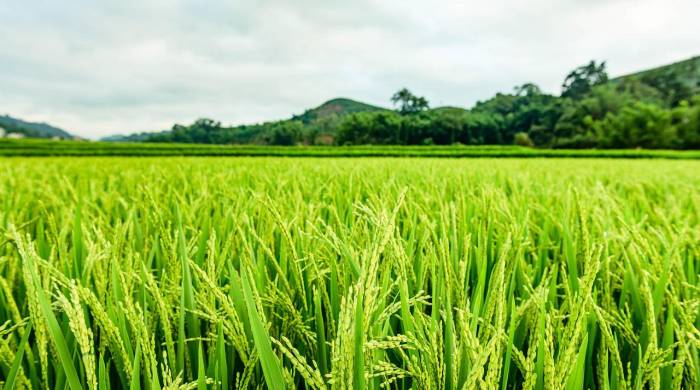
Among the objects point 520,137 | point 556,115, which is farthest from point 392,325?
point 556,115

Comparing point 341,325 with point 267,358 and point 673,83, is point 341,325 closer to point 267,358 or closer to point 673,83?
point 267,358

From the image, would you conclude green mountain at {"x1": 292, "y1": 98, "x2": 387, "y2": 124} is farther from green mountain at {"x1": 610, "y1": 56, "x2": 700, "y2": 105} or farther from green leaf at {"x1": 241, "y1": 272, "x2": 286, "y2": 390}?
green leaf at {"x1": 241, "y1": 272, "x2": 286, "y2": 390}

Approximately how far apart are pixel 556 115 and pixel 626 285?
8157 centimetres

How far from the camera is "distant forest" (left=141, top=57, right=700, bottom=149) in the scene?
177 feet

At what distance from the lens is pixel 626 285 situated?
→ 89 cm

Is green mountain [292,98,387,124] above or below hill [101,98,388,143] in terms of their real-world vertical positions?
above

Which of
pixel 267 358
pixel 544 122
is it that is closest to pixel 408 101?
pixel 544 122

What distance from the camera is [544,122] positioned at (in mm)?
71562

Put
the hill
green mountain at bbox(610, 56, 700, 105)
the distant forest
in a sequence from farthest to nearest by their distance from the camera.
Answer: the hill → green mountain at bbox(610, 56, 700, 105) → the distant forest

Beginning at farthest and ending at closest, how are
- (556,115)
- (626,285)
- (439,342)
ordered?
(556,115) < (626,285) < (439,342)

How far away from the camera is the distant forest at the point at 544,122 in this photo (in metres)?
53.9

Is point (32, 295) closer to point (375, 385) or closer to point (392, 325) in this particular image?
point (375, 385)

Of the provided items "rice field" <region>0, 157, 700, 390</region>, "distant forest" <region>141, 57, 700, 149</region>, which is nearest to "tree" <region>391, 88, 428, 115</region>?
"distant forest" <region>141, 57, 700, 149</region>

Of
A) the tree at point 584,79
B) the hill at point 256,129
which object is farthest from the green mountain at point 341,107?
the tree at point 584,79
